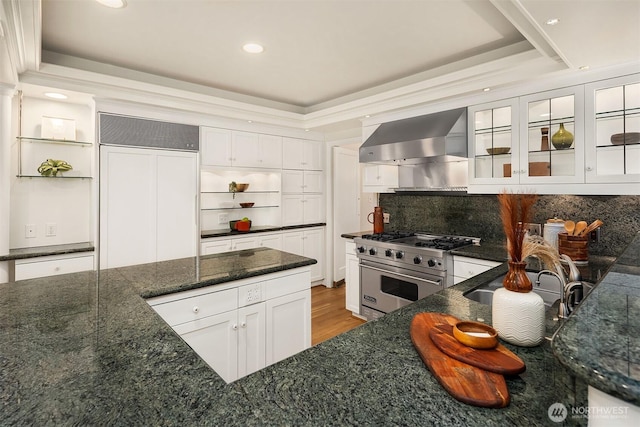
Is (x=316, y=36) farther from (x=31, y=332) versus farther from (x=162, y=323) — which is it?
(x=31, y=332)

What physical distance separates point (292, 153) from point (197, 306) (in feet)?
11.1

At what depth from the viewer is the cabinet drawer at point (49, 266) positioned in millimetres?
2779

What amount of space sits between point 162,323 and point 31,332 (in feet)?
1.28

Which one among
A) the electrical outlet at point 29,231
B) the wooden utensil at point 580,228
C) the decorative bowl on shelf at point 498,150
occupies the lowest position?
the electrical outlet at point 29,231

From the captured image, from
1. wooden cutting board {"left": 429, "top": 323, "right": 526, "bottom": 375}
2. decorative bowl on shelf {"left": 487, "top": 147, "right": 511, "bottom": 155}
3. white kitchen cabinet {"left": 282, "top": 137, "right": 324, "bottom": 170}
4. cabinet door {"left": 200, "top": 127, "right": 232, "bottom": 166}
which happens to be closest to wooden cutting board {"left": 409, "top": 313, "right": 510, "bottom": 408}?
wooden cutting board {"left": 429, "top": 323, "right": 526, "bottom": 375}

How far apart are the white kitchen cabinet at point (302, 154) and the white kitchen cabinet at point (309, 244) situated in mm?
967

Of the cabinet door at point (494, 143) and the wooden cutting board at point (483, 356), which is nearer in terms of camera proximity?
the wooden cutting board at point (483, 356)

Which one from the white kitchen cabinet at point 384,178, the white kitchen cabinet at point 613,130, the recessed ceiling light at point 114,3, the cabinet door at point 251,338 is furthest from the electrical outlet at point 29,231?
the white kitchen cabinet at point 613,130

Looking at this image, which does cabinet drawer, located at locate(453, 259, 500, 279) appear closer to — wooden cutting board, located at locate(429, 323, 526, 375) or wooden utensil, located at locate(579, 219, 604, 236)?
wooden utensil, located at locate(579, 219, 604, 236)

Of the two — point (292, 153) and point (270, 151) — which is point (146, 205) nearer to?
point (270, 151)

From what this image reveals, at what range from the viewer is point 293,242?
4711 millimetres

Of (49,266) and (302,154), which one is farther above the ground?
(302,154)

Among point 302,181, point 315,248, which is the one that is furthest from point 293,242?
point 302,181

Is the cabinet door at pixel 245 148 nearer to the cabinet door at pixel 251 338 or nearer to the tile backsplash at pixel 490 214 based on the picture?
the tile backsplash at pixel 490 214
